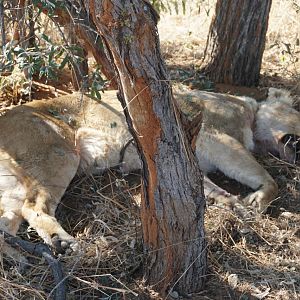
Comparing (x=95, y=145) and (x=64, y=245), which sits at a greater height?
(x=95, y=145)

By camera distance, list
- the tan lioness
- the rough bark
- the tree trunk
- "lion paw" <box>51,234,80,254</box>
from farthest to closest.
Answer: the tree trunk → the tan lioness → "lion paw" <box>51,234,80,254</box> → the rough bark

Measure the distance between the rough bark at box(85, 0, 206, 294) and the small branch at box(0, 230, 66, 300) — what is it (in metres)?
0.52

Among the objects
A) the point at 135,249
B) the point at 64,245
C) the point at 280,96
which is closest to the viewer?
the point at 135,249

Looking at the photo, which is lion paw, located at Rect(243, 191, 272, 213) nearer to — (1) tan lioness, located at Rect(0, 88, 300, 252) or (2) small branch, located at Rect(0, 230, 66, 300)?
(1) tan lioness, located at Rect(0, 88, 300, 252)

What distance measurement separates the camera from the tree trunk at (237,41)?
19.7ft

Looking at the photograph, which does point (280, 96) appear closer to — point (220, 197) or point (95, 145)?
point (220, 197)

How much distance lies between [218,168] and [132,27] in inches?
96.5

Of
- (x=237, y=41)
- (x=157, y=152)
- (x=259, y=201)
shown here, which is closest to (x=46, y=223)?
(x=157, y=152)

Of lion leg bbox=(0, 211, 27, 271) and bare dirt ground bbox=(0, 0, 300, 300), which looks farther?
lion leg bbox=(0, 211, 27, 271)

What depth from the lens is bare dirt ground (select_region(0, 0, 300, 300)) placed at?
12.2 feet

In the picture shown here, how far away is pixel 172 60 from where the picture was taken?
7.32 meters

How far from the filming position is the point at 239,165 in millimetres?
4988

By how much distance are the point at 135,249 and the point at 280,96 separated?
2662 mm

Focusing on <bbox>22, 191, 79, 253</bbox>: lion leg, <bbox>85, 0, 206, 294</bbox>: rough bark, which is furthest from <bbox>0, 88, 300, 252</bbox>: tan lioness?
A: <bbox>85, 0, 206, 294</bbox>: rough bark
